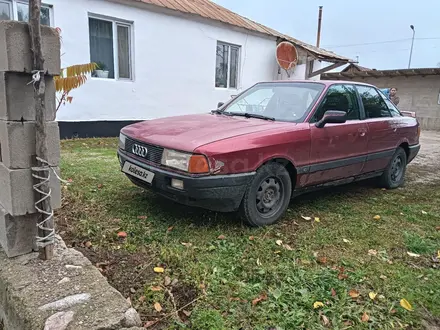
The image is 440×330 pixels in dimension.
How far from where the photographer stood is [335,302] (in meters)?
2.43

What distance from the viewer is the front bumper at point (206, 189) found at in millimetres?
3064

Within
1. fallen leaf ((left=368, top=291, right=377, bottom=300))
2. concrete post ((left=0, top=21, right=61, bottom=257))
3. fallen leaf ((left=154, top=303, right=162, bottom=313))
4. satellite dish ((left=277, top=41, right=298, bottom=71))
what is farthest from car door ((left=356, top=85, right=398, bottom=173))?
satellite dish ((left=277, top=41, right=298, bottom=71))

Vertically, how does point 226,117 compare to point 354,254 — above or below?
above

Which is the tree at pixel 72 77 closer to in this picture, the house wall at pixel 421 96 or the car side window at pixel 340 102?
the car side window at pixel 340 102

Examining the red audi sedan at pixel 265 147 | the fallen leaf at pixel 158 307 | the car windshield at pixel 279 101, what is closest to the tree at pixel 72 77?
the red audi sedan at pixel 265 147

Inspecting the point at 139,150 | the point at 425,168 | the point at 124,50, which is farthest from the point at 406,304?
the point at 124,50

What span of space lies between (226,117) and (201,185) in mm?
1367

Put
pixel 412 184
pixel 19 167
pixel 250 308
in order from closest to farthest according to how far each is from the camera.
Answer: pixel 19 167
pixel 250 308
pixel 412 184

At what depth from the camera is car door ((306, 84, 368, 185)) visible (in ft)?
12.9

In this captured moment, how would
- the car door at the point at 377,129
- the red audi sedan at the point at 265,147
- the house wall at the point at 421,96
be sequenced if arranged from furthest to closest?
the house wall at the point at 421,96 → the car door at the point at 377,129 → the red audi sedan at the point at 265,147

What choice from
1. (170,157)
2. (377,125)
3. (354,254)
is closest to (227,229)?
(170,157)

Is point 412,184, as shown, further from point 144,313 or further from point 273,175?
point 144,313

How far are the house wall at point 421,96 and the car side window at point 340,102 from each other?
1606 cm

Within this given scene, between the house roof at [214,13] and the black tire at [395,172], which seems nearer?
the black tire at [395,172]
